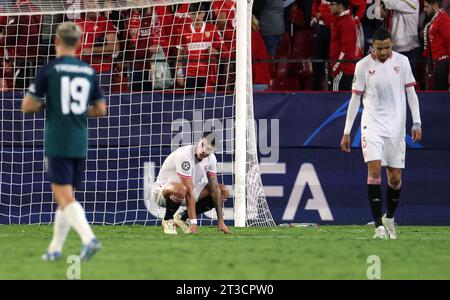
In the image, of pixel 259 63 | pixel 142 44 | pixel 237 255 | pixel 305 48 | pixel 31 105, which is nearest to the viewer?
pixel 31 105

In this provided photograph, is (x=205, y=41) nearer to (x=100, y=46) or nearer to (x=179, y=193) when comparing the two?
(x=100, y=46)

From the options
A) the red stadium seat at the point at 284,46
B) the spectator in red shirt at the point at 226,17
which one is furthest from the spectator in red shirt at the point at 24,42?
the red stadium seat at the point at 284,46

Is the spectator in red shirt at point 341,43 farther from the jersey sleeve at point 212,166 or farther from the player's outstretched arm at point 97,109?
the player's outstretched arm at point 97,109

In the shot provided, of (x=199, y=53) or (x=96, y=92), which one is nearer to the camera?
(x=96, y=92)

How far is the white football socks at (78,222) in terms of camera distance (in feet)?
30.6

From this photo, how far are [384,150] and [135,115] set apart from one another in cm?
501

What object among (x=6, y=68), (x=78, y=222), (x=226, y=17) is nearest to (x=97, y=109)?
(x=78, y=222)

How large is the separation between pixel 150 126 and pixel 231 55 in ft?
5.10

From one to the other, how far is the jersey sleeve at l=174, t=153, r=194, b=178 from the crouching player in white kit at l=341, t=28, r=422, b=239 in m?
2.03

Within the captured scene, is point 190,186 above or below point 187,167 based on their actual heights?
below

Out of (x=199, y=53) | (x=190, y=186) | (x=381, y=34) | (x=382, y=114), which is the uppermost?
(x=381, y=34)

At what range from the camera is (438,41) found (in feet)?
56.7

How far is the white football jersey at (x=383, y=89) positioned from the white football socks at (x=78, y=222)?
459 centimetres

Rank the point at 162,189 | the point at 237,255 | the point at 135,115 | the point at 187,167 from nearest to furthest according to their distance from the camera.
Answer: the point at 237,255
the point at 187,167
the point at 162,189
the point at 135,115
